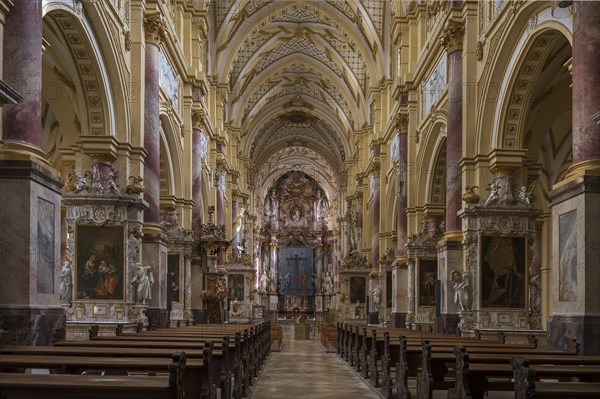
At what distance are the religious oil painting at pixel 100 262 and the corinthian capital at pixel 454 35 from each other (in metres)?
9.05

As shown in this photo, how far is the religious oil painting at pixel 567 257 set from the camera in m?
10.3

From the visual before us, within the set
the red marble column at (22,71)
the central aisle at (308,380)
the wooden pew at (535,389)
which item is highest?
the red marble column at (22,71)

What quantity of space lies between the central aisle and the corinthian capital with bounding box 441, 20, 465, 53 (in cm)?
808

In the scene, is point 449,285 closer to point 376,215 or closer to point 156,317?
point 156,317

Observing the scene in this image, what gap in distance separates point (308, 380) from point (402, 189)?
1250 centimetres

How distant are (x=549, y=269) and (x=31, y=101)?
18594 millimetres

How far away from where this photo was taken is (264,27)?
3694 cm

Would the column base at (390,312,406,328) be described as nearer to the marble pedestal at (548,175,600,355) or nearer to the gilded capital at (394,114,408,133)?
the gilded capital at (394,114,408,133)

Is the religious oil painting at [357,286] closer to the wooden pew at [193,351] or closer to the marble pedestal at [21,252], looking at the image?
the wooden pew at [193,351]

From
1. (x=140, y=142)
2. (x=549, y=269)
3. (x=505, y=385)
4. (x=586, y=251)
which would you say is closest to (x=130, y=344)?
(x=505, y=385)

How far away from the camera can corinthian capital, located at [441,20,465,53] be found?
1826cm

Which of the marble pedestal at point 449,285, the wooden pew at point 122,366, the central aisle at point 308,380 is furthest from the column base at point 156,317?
the wooden pew at point 122,366

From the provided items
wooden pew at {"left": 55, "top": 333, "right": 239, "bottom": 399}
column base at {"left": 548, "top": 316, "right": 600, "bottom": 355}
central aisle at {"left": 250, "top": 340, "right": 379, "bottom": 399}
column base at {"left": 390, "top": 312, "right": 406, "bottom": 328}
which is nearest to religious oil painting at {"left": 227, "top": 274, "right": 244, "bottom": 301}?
column base at {"left": 390, "top": 312, "right": 406, "bottom": 328}

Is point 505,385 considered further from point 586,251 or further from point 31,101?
point 31,101
